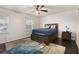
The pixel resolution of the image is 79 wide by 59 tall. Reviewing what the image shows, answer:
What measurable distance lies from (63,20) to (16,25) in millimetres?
852

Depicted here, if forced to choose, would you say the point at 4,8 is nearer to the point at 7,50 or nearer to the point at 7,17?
the point at 7,17

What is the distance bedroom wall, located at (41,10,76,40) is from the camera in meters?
1.38

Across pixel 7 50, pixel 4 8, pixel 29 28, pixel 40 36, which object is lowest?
pixel 7 50

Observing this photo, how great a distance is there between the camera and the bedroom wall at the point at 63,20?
138cm

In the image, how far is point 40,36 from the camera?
1385mm

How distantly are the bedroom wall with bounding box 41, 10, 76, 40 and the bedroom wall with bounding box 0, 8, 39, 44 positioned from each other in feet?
0.73

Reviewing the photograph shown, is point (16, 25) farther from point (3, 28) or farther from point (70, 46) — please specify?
point (70, 46)

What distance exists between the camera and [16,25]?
139 cm

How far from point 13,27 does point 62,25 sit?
0.88m

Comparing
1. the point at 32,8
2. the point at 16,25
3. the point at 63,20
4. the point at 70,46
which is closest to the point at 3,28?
the point at 16,25

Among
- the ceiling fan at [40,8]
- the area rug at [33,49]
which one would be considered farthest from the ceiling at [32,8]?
the area rug at [33,49]

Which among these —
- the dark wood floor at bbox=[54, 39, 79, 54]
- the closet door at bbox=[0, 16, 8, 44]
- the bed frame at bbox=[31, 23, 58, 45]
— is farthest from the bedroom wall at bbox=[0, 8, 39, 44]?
the dark wood floor at bbox=[54, 39, 79, 54]

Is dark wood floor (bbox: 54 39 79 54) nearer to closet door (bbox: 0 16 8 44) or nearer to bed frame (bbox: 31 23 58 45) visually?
bed frame (bbox: 31 23 58 45)
